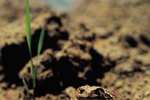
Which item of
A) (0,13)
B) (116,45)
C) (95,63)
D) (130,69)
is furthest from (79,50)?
(0,13)

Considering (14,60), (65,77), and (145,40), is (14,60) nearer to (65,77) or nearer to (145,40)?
(65,77)

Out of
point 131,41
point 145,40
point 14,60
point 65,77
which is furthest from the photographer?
point 145,40

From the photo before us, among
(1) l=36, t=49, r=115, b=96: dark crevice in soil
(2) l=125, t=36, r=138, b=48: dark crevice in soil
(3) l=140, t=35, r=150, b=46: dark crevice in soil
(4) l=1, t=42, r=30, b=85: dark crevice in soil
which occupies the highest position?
(3) l=140, t=35, r=150, b=46: dark crevice in soil

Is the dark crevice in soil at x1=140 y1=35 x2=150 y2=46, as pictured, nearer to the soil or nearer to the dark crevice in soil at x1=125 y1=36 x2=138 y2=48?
the soil

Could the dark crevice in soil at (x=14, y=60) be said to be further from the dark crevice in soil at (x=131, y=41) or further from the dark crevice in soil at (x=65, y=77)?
the dark crevice in soil at (x=131, y=41)

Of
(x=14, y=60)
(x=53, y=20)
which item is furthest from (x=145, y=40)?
(x=14, y=60)

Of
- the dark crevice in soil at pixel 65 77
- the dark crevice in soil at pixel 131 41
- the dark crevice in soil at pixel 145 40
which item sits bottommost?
the dark crevice in soil at pixel 65 77

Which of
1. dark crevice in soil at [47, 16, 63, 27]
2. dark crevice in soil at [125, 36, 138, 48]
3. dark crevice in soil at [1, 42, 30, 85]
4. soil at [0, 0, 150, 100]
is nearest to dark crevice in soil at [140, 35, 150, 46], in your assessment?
soil at [0, 0, 150, 100]

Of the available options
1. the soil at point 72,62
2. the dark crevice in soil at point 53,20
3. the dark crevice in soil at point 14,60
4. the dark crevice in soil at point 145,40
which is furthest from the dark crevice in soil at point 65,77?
the dark crevice in soil at point 145,40

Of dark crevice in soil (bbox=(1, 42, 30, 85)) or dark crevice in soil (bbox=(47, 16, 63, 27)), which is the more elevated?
dark crevice in soil (bbox=(47, 16, 63, 27))

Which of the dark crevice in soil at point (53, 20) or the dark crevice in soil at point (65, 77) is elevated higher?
the dark crevice in soil at point (53, 20)

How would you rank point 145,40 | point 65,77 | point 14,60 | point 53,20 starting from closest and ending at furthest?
point 65,77 < point 14,60 < point 53,20 < point 145,40
